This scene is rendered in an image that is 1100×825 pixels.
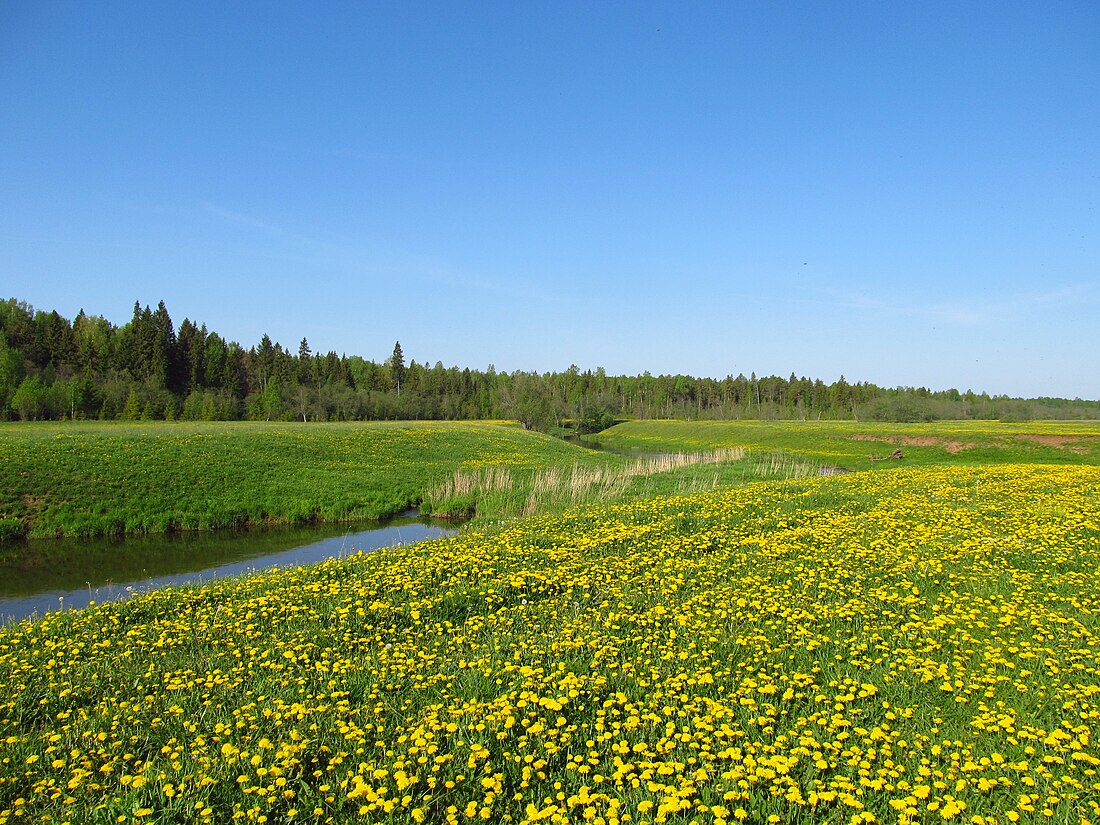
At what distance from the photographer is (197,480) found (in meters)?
24.5

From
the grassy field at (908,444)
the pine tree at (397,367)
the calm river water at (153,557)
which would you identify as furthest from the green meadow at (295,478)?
the pine tree at (397,367)

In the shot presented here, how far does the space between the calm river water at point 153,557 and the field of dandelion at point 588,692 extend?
5.55 metres

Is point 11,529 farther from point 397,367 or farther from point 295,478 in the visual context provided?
point 397,367

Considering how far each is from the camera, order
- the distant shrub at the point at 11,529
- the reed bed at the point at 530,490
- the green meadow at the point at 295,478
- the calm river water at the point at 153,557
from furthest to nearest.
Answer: the reed bed at the point at 530,490 → the green meadow at the point at 295,478 → the distant shrub at the point at 11,529 → the calm river water at the point at 153,557

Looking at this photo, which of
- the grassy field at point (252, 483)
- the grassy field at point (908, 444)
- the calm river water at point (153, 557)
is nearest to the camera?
the calm river water at point (153, 557)

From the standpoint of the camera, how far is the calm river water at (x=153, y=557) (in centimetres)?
1353

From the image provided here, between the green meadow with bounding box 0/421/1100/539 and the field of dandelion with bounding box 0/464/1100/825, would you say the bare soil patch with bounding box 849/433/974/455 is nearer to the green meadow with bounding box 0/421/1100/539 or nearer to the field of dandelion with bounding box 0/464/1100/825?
the green meadow with bounding box 0/421/1100/539

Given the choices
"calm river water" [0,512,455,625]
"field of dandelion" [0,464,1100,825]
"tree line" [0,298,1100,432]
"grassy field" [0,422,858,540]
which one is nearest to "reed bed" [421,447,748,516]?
"grassy field" [0,422,858,540]

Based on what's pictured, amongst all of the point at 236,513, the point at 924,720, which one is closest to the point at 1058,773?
the point at 924,720

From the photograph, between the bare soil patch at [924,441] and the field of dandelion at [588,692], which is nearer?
the field of dandelion at [588,692]

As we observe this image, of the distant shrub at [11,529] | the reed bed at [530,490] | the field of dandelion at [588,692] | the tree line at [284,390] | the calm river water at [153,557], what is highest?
the tree line at [284,390]

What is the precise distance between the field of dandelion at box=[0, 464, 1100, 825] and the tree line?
66386 millimetres

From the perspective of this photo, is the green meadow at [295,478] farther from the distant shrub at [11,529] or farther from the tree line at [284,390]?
the tree line at [284,390]

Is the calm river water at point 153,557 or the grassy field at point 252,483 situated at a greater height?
the grassy field at point 252,483
